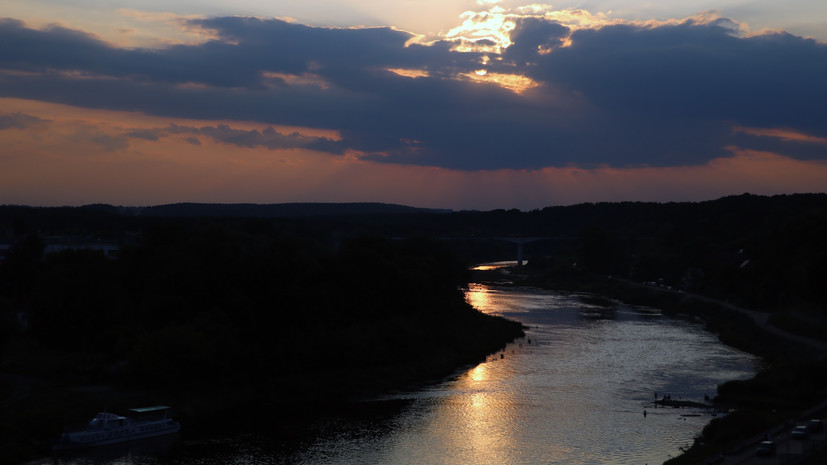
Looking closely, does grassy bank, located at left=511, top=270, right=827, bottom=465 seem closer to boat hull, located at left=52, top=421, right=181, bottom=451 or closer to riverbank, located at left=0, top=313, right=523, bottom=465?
riverbank, located at left=0, top=313, right=523, bottom=465

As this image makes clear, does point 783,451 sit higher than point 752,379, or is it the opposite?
point 783,451

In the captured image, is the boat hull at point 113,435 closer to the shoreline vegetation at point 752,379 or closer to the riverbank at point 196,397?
the riverbank at point 196,397

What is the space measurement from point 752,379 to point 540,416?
11.2 meters

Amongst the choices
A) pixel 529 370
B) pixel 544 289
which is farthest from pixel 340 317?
pixel 544 289

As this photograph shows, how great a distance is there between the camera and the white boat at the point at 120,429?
88.2 ft

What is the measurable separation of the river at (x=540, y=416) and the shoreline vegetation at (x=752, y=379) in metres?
1.15

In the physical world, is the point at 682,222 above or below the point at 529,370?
above

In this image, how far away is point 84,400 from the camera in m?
30.9

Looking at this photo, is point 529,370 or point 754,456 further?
point 529,370

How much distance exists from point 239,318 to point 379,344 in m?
7.73

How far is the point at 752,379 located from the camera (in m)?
35.6

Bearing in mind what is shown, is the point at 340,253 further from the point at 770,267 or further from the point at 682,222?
the point at 682,222

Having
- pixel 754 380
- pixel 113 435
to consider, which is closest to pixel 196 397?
pixel 113 435

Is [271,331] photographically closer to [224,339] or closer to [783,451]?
[224,339]
